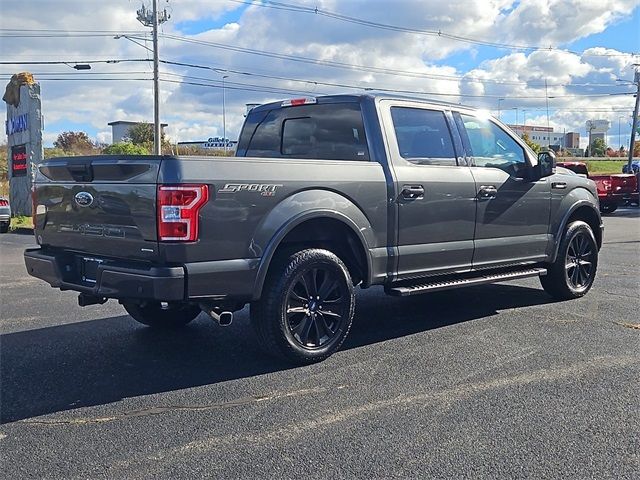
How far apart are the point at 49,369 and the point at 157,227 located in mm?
1459

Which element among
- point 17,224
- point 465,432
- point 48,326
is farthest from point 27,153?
point 465,432

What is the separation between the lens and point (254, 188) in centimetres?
442

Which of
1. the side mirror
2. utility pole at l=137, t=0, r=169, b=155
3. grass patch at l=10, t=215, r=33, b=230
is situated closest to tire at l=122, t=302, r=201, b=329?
the side mirror

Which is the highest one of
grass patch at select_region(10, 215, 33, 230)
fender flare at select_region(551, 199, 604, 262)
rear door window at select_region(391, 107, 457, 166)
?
rear door window at select_region(391, 107, 457, 166)

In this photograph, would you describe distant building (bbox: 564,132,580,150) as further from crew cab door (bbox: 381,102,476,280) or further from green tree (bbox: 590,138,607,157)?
crew cab door (bbox: 381,102,476,280)

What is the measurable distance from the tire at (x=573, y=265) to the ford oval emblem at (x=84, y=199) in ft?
15.4

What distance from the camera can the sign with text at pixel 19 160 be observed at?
22141 millimetres

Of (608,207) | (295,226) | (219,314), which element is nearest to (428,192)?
(295,226)

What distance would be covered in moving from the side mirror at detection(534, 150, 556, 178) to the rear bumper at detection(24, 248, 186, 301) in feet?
12.9

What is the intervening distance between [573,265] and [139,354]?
4633 mm

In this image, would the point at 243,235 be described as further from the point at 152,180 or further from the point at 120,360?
the point at 120,360

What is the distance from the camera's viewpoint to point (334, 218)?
4.88m

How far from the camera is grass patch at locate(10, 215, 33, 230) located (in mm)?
19391

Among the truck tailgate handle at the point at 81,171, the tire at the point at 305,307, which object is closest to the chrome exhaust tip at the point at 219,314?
the tire at the point at 305,307
